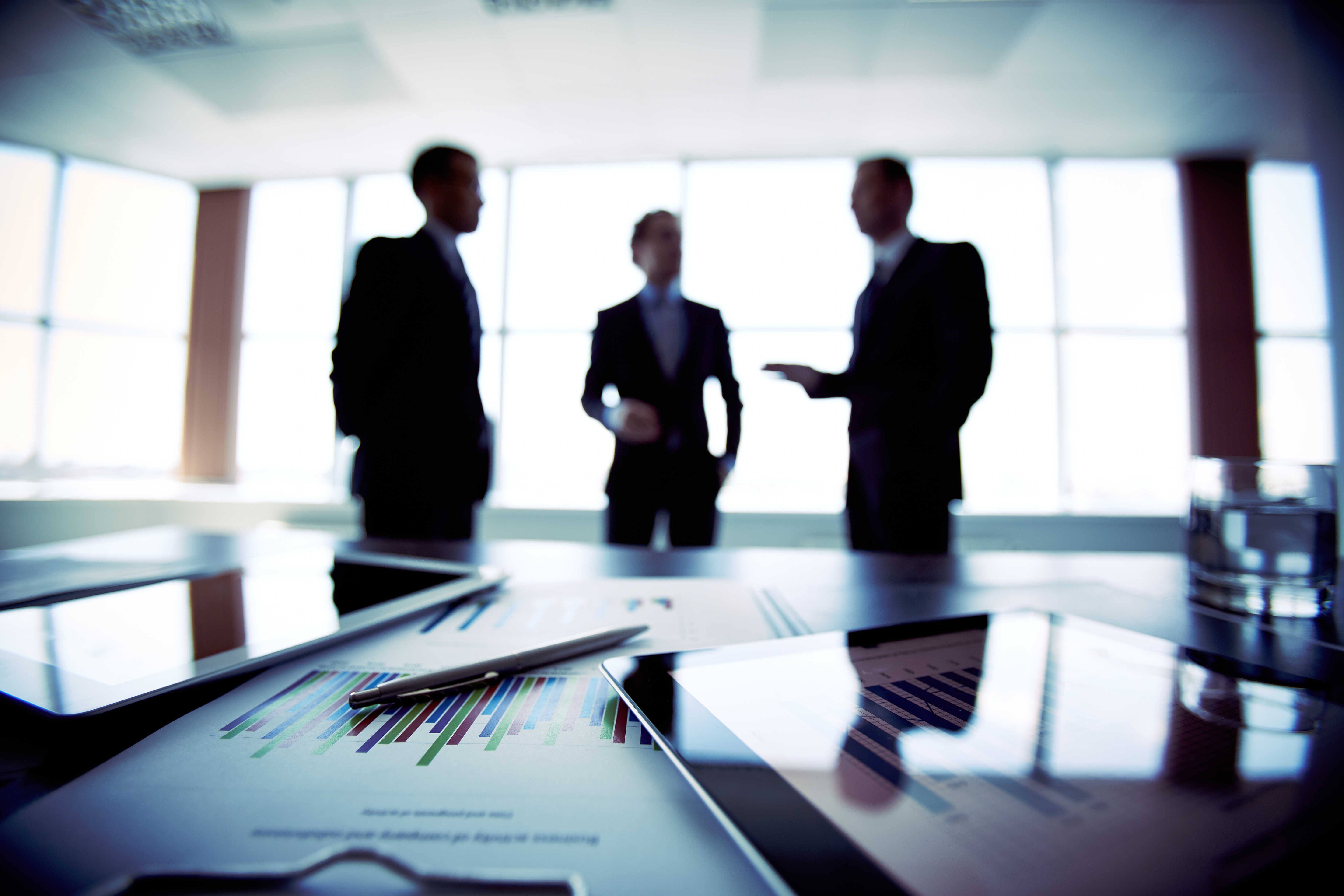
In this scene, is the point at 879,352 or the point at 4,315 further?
the point at 4,315

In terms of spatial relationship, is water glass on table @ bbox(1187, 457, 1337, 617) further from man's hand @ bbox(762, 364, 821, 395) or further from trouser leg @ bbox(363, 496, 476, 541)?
trouser leg @ bbox(363, 496, 476, 541)

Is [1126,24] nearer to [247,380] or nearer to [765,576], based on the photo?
[765,576]

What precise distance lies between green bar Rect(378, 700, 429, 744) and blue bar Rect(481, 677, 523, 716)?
0.04 m

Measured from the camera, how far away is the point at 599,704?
33cm

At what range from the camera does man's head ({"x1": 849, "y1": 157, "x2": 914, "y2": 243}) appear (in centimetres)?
173

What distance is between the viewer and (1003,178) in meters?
3.82

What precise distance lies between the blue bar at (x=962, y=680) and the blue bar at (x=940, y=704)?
24mm

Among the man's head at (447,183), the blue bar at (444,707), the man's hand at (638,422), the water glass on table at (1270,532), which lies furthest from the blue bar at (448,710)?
the man's head at (447,183)

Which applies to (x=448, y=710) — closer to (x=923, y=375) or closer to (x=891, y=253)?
(x=923, y=375)

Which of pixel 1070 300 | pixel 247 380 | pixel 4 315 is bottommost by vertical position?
pixel 247 380

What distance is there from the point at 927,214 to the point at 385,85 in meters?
3.54

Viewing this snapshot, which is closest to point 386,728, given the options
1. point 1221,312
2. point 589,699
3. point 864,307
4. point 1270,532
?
point 589,699

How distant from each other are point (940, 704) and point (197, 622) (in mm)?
517

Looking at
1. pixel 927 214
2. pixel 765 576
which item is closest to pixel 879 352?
pixel 765 576
